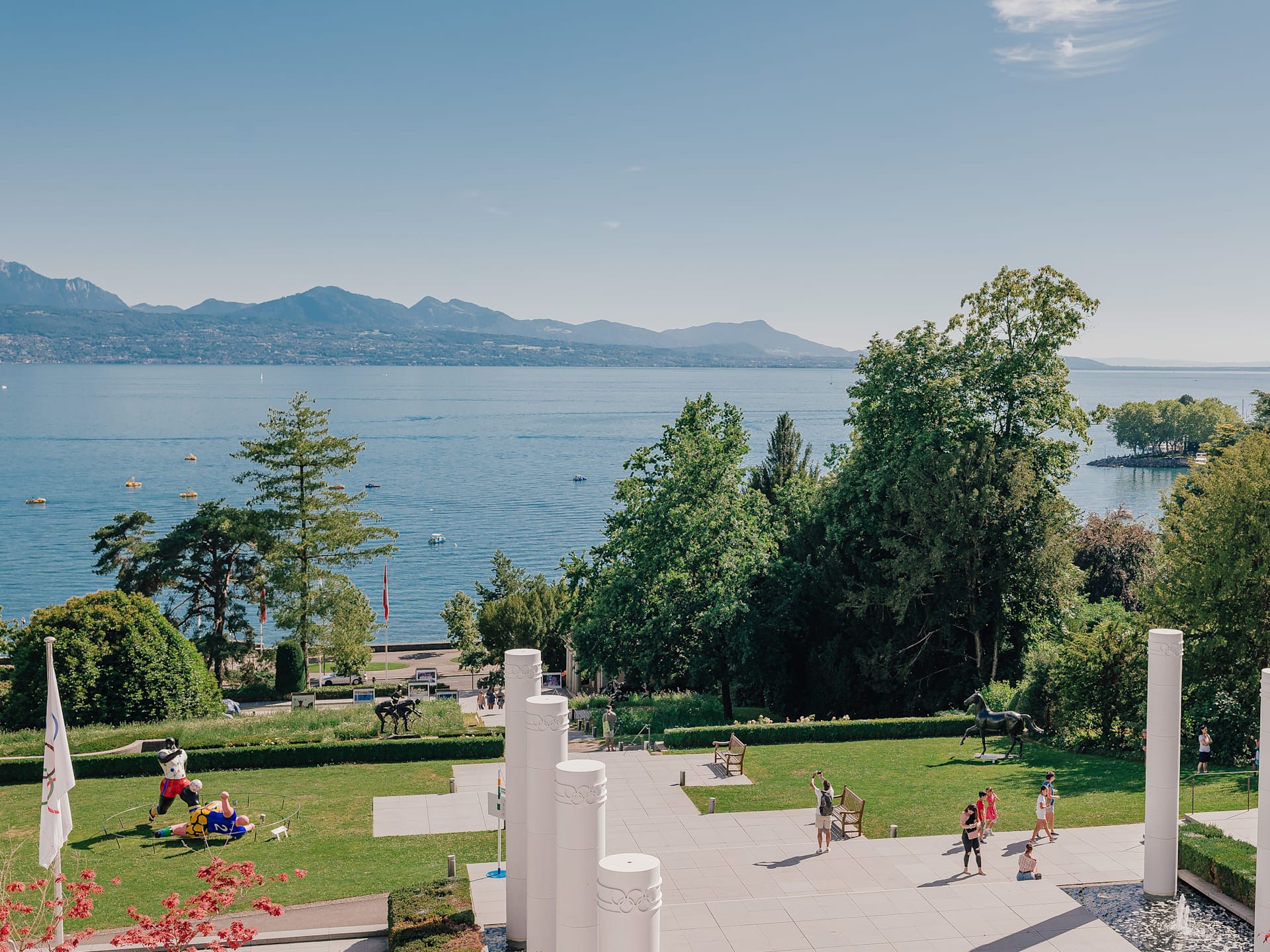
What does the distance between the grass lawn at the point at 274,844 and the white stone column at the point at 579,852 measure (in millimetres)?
8866

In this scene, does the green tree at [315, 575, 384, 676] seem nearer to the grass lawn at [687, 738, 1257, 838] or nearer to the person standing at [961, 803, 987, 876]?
the grass lawn at [687, 738, 1257, 838]

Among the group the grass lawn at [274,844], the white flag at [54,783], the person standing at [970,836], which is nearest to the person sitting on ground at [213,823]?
the grass lawn at [274,844]

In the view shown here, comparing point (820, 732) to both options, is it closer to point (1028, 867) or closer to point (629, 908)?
point (1028, 867)

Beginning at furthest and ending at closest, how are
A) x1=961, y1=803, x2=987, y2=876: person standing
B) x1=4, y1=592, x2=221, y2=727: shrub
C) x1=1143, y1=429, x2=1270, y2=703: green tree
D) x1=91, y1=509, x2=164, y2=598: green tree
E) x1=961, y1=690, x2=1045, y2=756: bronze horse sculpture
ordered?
1. x1=91, y1=509, x2=164, y2=598: green tree
2. x1=4, y1=592, x2=221, y2=727: shrub
3. x1=1143, y1=429, x2=1270, y2=703: green tree
4. x1=961, y1=690, x2=1045, y2=756: bronze horse sculpture
5. x1=961, y1=803, x2=987, y2=876: person standing

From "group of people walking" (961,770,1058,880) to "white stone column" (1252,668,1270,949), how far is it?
188 inches

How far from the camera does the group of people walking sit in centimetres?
1917

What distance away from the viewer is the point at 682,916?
16984 millimetres

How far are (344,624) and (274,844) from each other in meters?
32.3

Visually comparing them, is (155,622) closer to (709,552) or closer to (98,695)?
(98,695)

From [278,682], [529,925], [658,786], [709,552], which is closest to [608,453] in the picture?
[278,682]

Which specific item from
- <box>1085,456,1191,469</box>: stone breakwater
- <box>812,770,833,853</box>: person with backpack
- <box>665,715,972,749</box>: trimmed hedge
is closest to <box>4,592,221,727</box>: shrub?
<box>665,715,972,749</box>: trimmed hedge

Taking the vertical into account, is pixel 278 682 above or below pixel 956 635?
below

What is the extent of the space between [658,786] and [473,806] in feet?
16.0

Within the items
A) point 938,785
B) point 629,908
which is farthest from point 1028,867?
point 629,908
